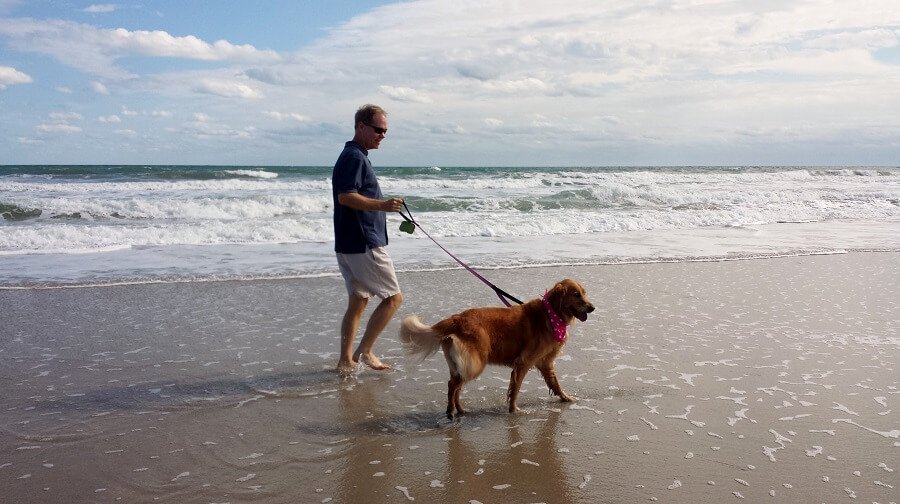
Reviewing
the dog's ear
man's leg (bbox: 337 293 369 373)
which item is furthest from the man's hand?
the dog's ear

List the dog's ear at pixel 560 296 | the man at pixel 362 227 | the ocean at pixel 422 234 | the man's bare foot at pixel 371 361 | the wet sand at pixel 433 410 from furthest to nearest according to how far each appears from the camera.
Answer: the ocean at pixel 422 234
the man's bare foot at pixel 371 361
the man at pixel 362 227
the dog's ear at pixel 560 296
the wet sand at pixel 433 410

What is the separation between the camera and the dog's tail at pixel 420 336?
4371 mm

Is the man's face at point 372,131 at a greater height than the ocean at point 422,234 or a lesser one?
greater

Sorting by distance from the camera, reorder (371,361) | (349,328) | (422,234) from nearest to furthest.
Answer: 1. (349,328)
2. (371,361)
3. (422,234)

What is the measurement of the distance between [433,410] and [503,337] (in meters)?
0.71

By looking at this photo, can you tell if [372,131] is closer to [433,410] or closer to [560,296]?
[560,296]

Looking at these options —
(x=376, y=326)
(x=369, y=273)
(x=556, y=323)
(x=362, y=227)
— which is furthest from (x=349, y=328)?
(x=556, y=323)

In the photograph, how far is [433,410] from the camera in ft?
15.1

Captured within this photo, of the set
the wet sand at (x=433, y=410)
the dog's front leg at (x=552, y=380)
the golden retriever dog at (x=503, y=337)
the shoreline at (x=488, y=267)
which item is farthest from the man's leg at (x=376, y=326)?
the shoreline at (x=488, y=267)

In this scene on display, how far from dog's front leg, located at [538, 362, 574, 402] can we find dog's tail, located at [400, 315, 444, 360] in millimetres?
791

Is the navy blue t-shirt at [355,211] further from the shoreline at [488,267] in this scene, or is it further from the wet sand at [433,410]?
the shoreline at [488,267]

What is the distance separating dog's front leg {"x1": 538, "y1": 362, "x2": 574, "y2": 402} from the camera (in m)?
4.66

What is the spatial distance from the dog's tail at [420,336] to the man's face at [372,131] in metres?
1.40

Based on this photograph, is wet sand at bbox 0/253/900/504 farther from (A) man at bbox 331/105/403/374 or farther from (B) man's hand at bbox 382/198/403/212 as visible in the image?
(B) man's hand at bbox 382/198/403/212
